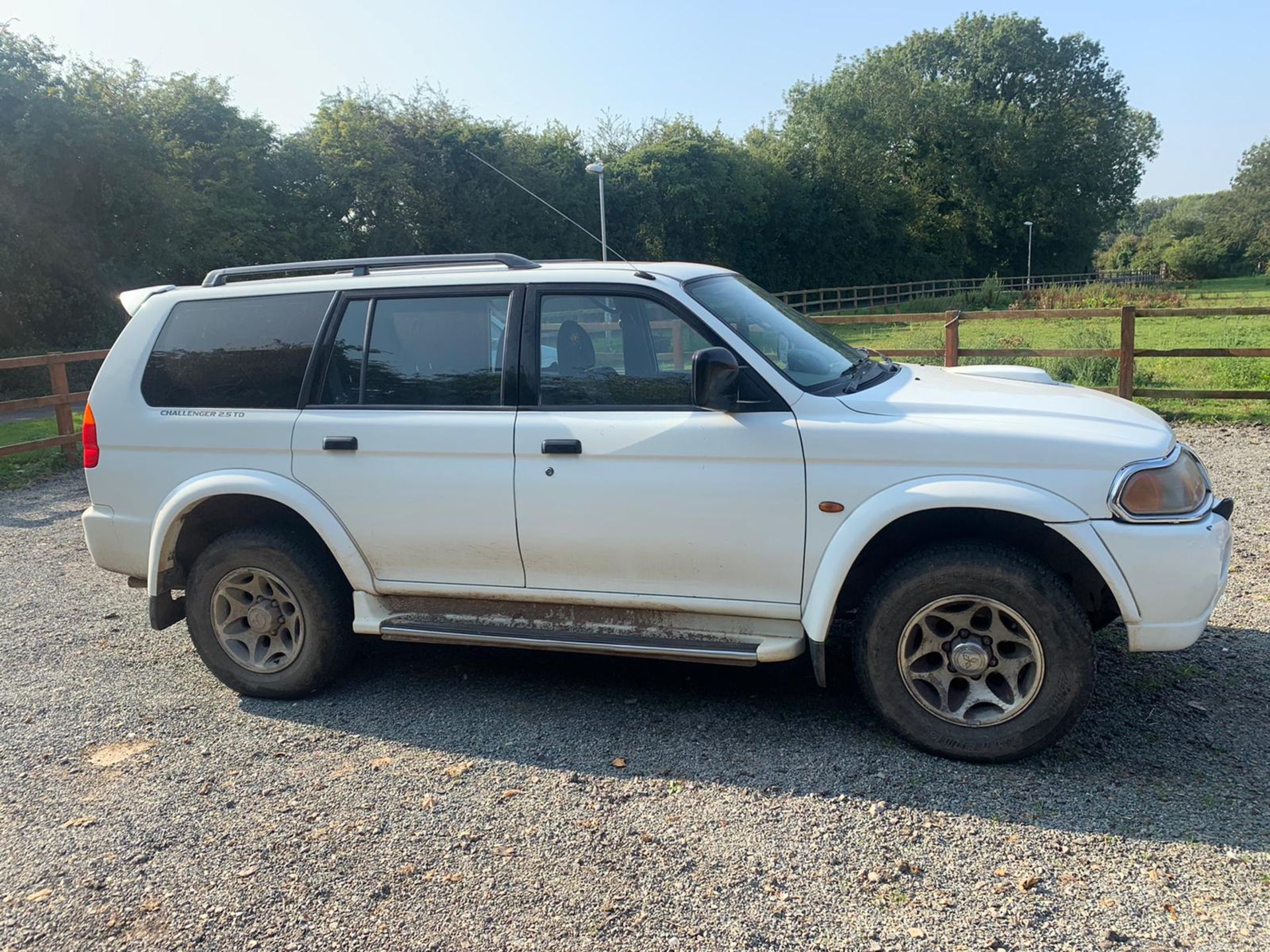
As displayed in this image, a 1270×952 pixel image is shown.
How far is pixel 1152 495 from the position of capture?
11.0ft

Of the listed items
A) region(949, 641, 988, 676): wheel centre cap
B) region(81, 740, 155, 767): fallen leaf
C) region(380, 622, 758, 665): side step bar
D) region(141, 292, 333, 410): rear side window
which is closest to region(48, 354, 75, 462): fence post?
region(141, 292, 333, 410): rear side window

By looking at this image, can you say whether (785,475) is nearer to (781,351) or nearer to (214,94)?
(781,351)

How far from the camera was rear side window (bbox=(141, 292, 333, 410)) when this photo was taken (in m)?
4.40

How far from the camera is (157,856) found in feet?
10.7

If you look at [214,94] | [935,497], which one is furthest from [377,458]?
[214,94]

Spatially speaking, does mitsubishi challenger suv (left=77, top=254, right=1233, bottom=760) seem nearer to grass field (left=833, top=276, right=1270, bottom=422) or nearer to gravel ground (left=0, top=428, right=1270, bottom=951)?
gravel ground (left=0, top=428, right=1270, bottom=951)

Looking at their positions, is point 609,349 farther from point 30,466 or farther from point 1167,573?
point 30,466

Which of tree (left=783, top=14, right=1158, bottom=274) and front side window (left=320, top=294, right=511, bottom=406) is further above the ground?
tree (left=783, top=14, right=1158, bottom=274)

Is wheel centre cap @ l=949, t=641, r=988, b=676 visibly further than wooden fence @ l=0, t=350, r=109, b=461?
No

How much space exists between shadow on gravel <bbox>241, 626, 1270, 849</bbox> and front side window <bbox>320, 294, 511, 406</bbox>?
4.66 ft

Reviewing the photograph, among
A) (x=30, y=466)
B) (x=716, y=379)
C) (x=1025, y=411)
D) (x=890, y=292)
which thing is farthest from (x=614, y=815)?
(x=890, y=292)

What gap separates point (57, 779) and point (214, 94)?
2986cm

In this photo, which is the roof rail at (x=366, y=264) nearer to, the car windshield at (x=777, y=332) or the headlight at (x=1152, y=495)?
the car windshield at (x=777, y=332)

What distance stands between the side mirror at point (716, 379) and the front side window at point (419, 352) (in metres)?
0.93
